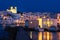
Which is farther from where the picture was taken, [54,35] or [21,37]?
[54,35]

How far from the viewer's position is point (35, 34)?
11.7 ft

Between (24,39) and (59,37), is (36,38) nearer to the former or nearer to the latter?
(59,37)

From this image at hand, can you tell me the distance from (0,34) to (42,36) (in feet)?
3.28

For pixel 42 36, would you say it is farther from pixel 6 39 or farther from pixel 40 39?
pixel 6 39

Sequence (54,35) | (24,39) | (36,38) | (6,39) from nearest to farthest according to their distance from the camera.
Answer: (24,39) → (6,39) → (36,38) → (54,35)

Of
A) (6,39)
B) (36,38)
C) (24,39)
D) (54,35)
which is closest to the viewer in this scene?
(24,39)

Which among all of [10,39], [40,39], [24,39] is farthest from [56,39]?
[24,39]

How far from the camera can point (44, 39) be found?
12.1 feet

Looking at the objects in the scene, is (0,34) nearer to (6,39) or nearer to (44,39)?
(6,39)

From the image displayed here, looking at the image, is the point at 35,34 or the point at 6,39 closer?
the point at 6,39

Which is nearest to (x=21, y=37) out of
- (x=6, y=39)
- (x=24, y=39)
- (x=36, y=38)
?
(x=24, y=39)

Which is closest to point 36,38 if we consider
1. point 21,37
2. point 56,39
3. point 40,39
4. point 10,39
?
point 40,39

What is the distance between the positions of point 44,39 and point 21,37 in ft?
4.46

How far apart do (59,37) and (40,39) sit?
1.00 feet
